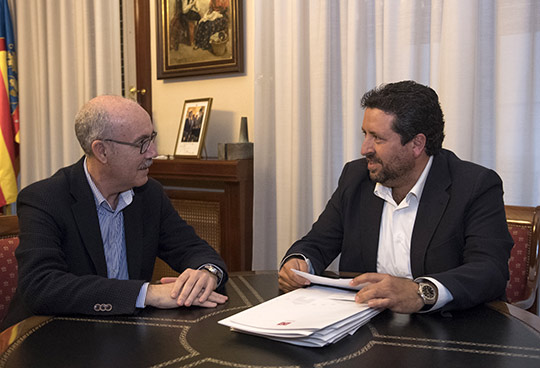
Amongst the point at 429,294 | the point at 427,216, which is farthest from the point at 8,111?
the point at 429,294

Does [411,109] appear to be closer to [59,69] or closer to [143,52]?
[143,52]

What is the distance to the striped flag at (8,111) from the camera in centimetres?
484

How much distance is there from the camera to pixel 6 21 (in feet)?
16.2

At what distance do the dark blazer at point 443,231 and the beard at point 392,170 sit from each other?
0.08 metres

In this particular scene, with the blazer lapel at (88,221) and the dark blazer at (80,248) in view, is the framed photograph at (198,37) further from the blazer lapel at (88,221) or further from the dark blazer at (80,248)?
the blazer lapel at (88,221)

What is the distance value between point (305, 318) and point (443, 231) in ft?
2.62

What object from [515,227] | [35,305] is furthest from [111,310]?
[515,227]

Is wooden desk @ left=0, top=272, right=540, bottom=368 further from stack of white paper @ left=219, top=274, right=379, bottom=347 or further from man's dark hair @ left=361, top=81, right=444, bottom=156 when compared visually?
man's dark hair @ left=361, top=81, right=444, bottom=156

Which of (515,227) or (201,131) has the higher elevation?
(201,131)

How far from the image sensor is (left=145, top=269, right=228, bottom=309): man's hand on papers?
1.66 metres

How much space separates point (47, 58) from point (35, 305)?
3.74 meters

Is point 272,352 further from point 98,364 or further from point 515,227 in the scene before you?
point 515,227

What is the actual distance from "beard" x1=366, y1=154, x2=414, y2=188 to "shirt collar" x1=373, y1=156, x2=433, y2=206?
0.13 feet

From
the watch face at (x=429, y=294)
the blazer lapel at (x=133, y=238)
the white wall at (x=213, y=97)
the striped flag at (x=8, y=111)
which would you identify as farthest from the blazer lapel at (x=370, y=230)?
the striped flag at (x=8, y=111)
